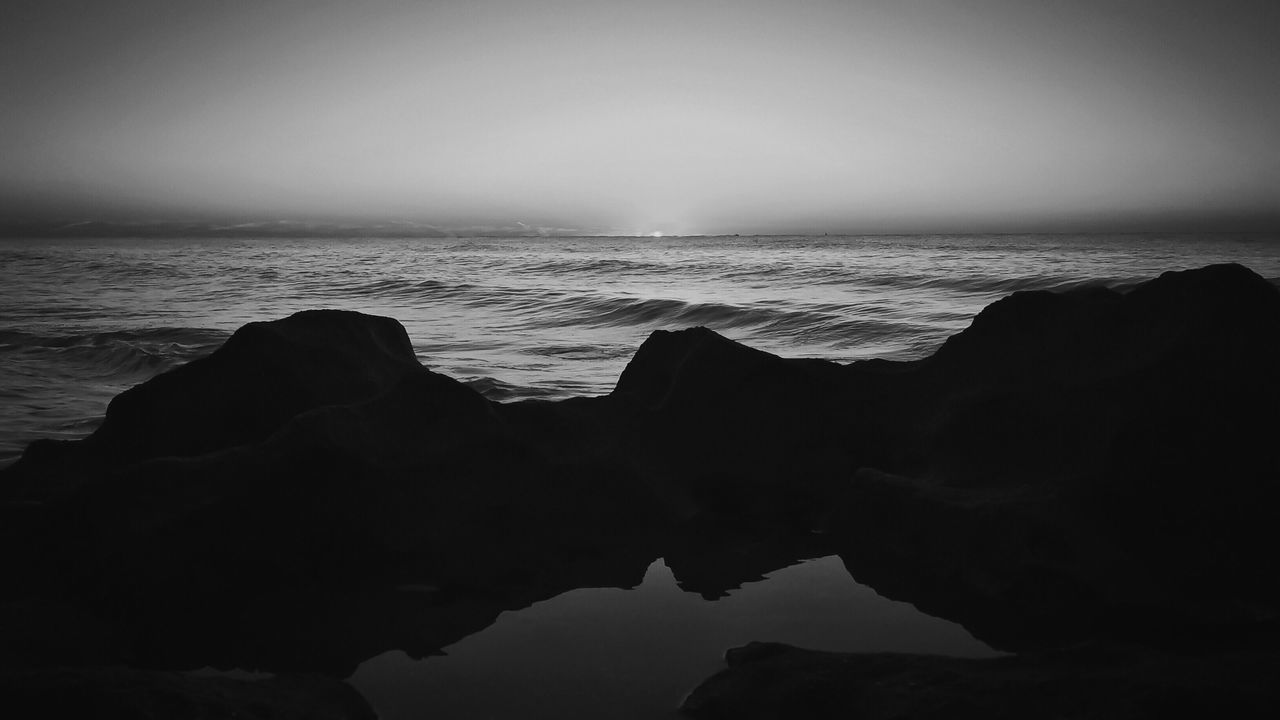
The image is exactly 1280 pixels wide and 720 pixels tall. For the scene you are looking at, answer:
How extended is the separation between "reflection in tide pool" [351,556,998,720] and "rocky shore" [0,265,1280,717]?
4.4 inches

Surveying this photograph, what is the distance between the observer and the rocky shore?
7.68 feet

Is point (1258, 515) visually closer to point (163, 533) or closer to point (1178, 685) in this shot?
point (1178, 685)

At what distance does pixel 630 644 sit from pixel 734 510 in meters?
1.27

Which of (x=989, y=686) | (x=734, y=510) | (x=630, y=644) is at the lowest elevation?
(x=630, y=644)

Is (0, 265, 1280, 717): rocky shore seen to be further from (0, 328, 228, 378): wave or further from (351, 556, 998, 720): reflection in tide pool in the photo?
(0, 328, 228, 378): wave

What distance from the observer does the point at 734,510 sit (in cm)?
394

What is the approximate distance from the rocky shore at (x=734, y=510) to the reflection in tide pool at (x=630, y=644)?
11 centimetres

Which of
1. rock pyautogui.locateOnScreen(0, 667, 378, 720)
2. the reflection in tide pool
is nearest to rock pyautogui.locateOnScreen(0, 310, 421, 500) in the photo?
the reflection in tide pool

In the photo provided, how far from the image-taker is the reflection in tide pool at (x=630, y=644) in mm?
2416

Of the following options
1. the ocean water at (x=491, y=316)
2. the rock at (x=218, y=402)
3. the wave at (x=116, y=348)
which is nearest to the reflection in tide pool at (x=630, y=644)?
the rock at (x=218, y=402)

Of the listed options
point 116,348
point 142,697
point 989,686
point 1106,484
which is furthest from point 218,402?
point 116,348

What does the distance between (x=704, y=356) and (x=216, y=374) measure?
2.47 meters

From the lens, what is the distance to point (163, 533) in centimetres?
300

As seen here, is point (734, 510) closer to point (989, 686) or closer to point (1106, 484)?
point (1106, 484)
